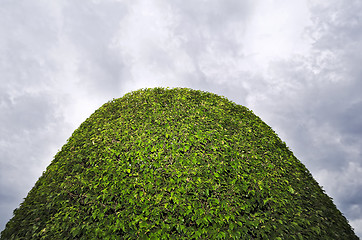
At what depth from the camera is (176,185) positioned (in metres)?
5.68

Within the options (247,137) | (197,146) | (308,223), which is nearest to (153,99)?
(197,146)

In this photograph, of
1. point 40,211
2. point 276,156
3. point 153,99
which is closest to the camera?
point 40,211

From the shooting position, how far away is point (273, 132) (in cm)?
781

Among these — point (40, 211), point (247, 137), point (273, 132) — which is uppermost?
point (273, 132)

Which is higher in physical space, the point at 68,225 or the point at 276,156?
the point at 276,156

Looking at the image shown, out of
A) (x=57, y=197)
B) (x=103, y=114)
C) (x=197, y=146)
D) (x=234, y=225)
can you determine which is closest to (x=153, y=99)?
(x=103, y=114)

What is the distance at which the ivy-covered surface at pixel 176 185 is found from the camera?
5.41 m

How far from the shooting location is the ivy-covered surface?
5.41m

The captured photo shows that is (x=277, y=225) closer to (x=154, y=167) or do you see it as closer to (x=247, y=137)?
(x=247, y=137)

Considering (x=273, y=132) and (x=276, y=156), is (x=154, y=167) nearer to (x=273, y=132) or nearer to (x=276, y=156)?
(x=276, y=156)

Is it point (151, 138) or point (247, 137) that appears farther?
point (247, 137)

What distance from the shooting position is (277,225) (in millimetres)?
5664

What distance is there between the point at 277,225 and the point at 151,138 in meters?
3.15

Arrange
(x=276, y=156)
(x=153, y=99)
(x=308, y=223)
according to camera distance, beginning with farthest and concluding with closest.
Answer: (x=153, y=99) → (x=276, y=156) → (x=308, y=223)
